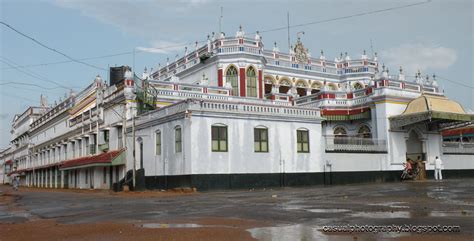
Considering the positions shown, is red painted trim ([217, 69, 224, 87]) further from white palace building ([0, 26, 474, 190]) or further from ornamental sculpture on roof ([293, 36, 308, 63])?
ornamental sculpture on roof ([293, 36, 308, 63])

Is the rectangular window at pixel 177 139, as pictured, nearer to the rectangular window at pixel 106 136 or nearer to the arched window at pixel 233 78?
the rectangular window at pixel 106 136

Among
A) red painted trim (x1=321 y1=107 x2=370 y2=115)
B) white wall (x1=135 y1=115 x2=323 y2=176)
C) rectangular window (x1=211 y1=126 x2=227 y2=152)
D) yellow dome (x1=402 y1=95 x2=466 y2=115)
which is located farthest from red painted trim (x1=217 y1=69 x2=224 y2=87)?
yellow dome (x1=402 y1=95 x2=466 y2=115)

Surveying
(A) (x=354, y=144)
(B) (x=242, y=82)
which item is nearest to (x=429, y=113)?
(A) (x=354, y=144)

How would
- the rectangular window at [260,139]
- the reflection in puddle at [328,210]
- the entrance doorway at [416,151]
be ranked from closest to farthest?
the reflection in puddle at [328,210]
the rectangular window at [260,139]
the entrance doorway at [416,151]

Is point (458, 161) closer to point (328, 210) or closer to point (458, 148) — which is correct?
point (458, 148)

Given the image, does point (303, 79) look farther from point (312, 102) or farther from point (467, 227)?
point (467, 227)

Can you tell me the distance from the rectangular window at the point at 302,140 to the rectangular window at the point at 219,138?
5447mm

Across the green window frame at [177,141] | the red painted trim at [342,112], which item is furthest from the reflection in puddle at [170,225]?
the red painted trim at [342,112]

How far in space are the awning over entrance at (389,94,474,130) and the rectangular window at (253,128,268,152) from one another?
1191 centimetres

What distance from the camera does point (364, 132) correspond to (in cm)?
3797

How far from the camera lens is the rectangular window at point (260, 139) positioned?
2828 centimetres

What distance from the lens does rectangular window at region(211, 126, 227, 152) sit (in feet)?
87.7

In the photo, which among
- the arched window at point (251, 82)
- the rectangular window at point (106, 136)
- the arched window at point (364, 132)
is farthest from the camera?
the arched window at point (251, 82)

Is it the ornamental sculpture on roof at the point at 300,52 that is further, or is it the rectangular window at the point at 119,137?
the ornamental sculpture on roof at the point at 300,52
